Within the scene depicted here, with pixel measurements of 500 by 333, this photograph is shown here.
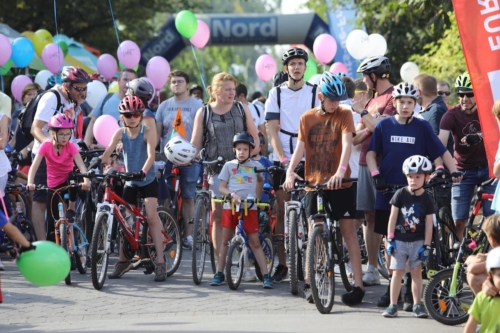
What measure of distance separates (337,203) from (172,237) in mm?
2745

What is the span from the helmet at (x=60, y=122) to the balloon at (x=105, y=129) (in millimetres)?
2311

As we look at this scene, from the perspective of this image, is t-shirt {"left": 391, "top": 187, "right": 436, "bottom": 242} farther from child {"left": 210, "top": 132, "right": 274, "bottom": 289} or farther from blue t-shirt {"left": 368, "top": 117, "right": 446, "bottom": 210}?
child {"left": 210, "top": 132, "right": 274, "bottom": 289}

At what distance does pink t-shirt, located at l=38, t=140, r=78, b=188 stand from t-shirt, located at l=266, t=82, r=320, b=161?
2.20 metres

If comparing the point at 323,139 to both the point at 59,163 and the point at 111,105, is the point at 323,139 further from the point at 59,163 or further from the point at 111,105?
the point at 111,105

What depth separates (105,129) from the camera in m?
13.4

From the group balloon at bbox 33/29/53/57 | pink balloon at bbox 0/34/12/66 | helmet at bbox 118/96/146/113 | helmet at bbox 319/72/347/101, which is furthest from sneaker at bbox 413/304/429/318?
balloon at bbox 33/29/53/57

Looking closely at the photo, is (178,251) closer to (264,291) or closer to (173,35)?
(264,291)

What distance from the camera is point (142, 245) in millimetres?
11023

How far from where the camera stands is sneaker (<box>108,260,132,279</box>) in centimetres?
1109

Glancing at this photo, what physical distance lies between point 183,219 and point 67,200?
2675mm

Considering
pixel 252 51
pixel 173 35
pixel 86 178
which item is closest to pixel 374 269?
pixel 86 178

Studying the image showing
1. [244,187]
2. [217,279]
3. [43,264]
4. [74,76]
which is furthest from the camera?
[74,76]

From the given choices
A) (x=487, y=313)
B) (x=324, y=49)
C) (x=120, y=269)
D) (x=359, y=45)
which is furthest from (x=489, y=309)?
(x=324, y=49)

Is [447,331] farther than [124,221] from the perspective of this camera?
No
